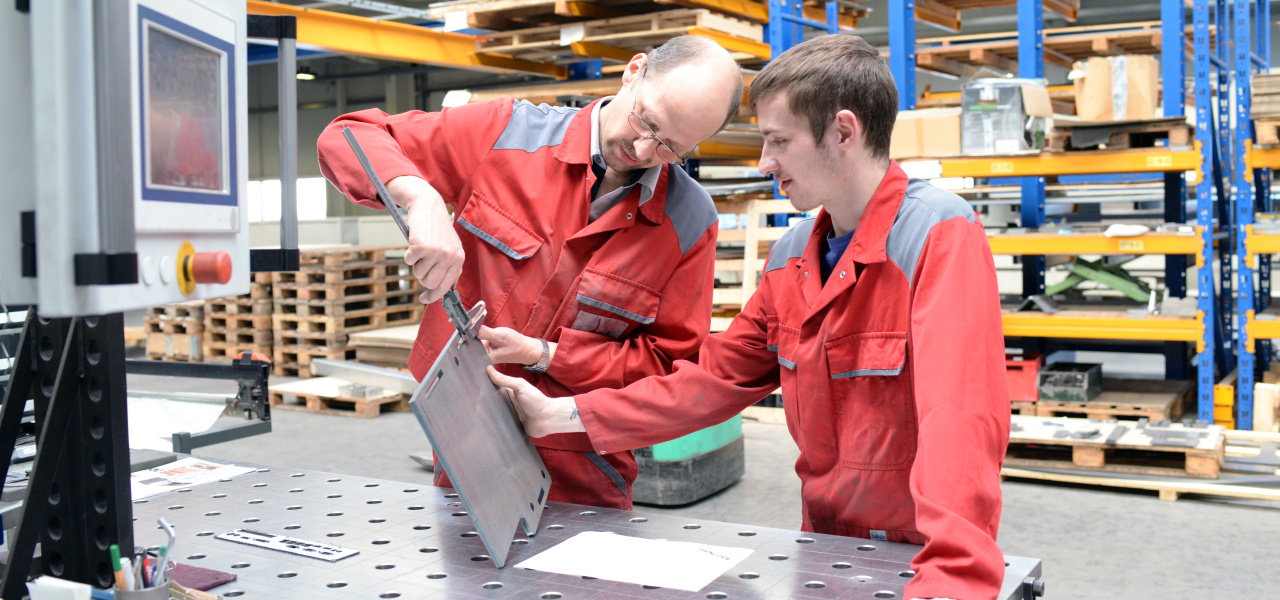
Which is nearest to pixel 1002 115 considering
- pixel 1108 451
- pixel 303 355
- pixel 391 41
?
pixel 1108 451

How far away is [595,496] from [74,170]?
1.29 meters

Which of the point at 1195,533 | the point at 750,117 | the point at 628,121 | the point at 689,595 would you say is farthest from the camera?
the point at 750,117

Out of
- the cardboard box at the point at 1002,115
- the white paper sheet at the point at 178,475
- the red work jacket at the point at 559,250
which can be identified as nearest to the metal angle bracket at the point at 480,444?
the red work jacket at the point at 559,250

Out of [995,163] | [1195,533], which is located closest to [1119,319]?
[995,163]

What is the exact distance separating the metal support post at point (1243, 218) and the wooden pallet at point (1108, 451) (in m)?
0.92

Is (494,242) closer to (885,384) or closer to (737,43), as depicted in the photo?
(885,384)

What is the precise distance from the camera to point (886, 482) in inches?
62.4

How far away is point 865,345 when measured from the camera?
1.57m

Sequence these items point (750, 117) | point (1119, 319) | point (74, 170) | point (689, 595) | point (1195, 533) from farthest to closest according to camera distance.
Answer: point (750, 117), point (1119, 319), point (1195, 533), point (689, 595), point (74, 170)

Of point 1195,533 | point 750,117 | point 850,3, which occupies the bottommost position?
point 1195,533

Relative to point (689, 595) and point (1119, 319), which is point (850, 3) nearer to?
point (1119, 319)

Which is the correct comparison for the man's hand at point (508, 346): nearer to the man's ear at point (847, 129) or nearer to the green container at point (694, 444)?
the man's ear at point (847, 129)

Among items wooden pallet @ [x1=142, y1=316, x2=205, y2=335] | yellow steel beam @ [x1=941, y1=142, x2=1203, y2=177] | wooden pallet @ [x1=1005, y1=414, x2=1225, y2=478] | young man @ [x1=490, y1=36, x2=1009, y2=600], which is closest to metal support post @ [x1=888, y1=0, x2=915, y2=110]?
yellow steel beam @ [x1=941, y1=142, x2=1203, y2=177]

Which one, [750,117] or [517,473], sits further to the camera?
[750,117]
